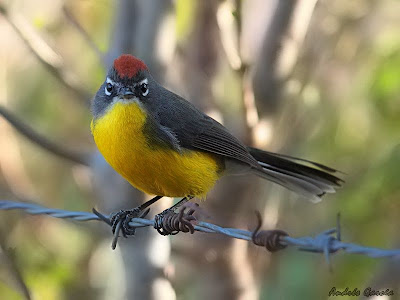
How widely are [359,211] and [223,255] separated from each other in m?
1.22

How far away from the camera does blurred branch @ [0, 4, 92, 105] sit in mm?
4532

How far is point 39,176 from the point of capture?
7852mm

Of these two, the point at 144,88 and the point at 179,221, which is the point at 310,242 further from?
the point at 144,88

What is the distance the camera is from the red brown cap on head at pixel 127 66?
3.69m

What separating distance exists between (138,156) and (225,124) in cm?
191

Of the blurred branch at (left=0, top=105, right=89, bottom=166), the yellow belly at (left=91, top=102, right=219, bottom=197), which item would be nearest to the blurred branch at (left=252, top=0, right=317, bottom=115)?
the yellow belly at (left=91, top=102, right=219, bottom=197)

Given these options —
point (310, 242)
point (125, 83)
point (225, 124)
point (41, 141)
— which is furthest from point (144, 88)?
point (310, 242)

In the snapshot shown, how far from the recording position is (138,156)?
3.57 m

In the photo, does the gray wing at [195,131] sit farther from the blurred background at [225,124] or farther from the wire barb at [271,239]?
the wire barb at [271,239]

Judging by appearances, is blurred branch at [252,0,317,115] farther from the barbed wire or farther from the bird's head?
the barbed wire

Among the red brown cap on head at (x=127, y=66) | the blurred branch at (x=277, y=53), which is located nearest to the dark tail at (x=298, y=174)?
the blurred branch at (x=277, y=53)

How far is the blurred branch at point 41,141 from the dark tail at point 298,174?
1.26m

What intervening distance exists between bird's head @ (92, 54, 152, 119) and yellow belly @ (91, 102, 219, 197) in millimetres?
67

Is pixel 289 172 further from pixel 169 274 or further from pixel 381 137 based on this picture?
pixel 381 137
